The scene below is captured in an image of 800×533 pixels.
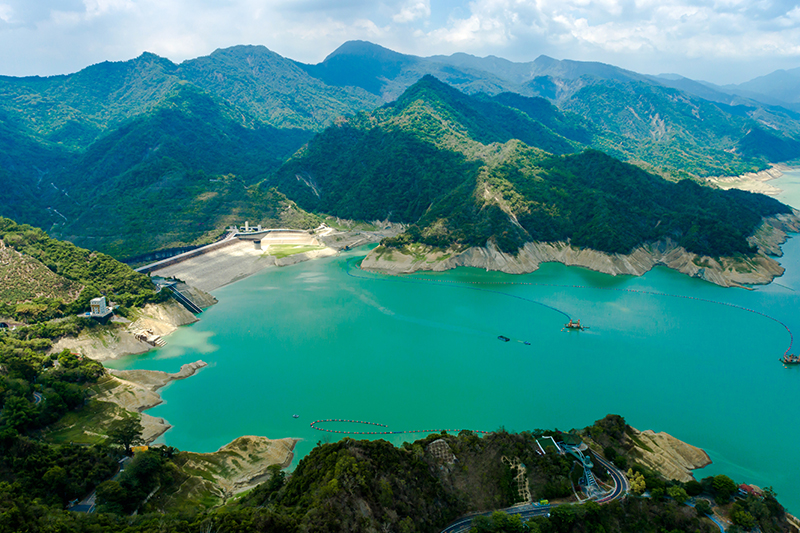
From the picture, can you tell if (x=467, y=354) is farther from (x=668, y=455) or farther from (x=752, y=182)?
(x=752, y=182)

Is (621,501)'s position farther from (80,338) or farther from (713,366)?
(80,338)

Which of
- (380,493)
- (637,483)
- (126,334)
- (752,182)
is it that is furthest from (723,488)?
(752,182)

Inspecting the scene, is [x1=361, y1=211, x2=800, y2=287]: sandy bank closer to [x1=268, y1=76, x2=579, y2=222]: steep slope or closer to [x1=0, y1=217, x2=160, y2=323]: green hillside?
[x1=268, y1=76, x2=579, y2=222]: steep slope

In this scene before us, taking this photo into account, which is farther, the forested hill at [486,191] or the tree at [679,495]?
the forested hill at [486,191]

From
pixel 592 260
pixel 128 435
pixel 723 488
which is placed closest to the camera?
pixel 723 488

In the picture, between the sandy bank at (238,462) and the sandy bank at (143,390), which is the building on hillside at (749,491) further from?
the sandy bank at (143,390)

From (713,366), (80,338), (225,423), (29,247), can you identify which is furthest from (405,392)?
(29,247)

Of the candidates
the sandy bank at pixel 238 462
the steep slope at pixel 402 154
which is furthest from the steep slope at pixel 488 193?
the sandy bank at pixel 238 462
